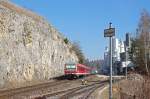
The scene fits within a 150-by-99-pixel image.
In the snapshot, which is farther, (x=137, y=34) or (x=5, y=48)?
(x=137, y=34)

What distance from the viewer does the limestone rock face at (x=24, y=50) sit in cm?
5253

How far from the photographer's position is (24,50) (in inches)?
2360

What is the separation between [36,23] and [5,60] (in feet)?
60.8

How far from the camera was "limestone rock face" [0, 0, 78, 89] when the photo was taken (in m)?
52.5

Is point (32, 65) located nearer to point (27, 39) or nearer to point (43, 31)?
point (27, 39)

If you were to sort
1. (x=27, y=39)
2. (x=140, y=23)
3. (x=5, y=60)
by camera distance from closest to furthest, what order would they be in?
(x=5, y=60) → (x=27, y=39) → (x=140, y=23)

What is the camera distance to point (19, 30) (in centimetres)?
5812

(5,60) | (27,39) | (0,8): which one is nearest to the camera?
(5,60)

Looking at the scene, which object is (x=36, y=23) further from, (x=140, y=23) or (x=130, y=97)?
(x=130, y=97)

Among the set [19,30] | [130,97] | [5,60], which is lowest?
[130,97]

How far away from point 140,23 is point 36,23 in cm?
1605

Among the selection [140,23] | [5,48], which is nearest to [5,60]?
[5,48]

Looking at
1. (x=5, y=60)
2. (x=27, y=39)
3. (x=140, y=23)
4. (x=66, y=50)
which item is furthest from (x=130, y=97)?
(x=66, y=50)

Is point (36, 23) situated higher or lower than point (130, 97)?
higher
